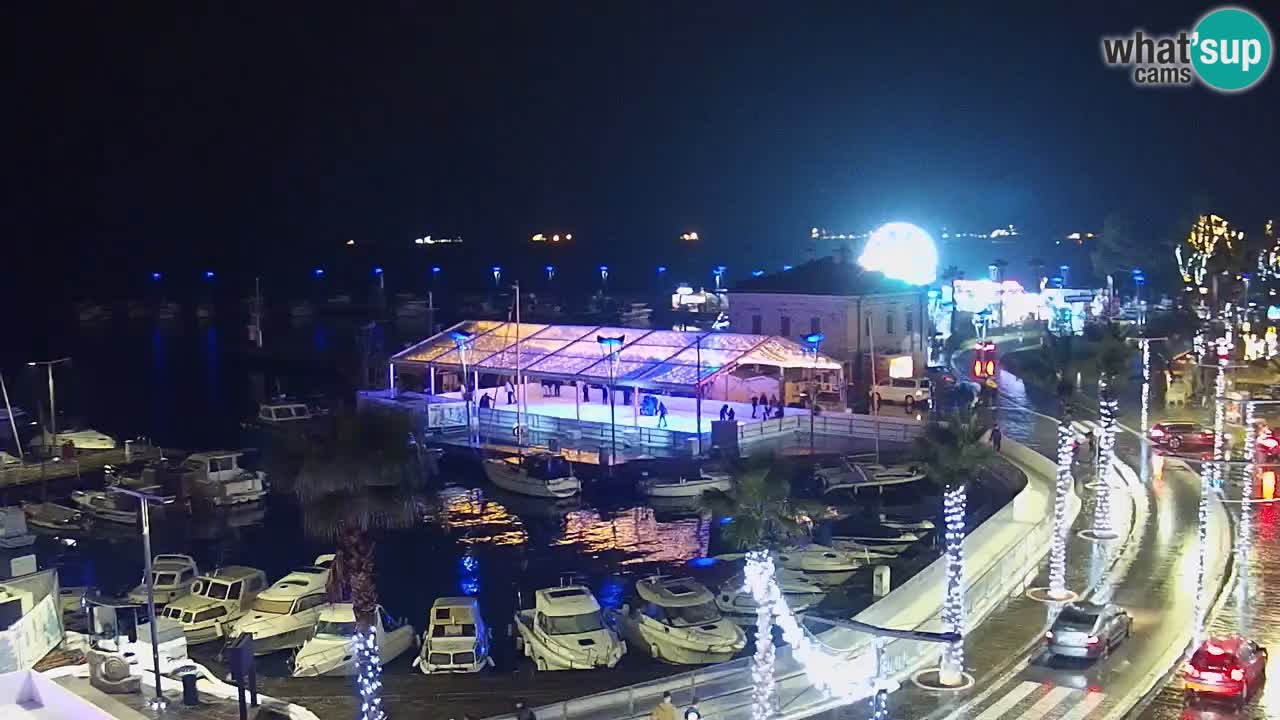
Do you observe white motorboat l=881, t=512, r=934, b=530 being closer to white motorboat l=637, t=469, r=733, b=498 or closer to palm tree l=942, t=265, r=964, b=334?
white motorboat l=637, t=469, r=733, b=498

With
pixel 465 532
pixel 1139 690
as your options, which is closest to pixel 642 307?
pixel 465 532

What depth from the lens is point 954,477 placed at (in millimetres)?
19984

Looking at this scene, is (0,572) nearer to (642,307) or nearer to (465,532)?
(465,532)

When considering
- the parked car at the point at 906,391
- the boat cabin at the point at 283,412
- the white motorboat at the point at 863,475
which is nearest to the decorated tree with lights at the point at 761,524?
the white motorboat at the point at 863,475

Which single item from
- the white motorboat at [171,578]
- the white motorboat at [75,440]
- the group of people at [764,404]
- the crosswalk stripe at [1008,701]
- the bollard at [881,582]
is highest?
the group of people at [764,404]

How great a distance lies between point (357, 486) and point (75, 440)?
42.1 meters

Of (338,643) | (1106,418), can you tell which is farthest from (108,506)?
(1106,418)

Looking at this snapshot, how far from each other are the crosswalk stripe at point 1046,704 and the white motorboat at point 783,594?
990 cm

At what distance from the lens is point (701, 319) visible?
346 ft

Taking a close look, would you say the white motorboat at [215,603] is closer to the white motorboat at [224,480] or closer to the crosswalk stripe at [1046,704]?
the white motorboat at [224,480]

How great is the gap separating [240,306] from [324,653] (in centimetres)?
16955

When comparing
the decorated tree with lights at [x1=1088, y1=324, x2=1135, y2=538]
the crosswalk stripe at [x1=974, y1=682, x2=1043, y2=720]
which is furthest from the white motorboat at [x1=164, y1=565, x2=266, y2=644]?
the decorated tree with lights at [x1=1088, y1=324, x2=1135, y2=538]

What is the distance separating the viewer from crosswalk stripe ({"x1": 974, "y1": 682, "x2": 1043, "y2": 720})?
1645 cm

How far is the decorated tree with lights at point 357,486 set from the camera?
48.6ft
